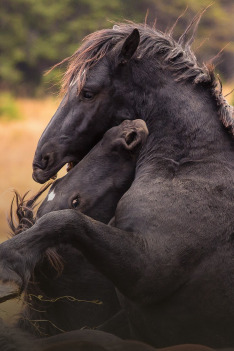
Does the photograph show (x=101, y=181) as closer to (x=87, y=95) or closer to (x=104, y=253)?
(x=87, y=95)

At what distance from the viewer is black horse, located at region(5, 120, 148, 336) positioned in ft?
15.1

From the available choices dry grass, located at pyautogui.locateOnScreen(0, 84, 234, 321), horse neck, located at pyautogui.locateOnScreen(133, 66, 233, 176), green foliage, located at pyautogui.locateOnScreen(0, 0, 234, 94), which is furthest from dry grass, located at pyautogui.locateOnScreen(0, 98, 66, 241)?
horse neck, located at pyautogui.locateOnScreen(133, 66, 233, 176)

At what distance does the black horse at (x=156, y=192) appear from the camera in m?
4.10

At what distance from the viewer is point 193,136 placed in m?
4.53

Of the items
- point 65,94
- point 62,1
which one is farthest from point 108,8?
point 65,94

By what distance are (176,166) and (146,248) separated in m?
0.59

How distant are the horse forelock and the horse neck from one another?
5cm

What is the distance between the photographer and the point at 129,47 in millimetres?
4594

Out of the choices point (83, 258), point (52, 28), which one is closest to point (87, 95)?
point (83, 258)

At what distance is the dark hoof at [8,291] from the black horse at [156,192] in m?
0.06

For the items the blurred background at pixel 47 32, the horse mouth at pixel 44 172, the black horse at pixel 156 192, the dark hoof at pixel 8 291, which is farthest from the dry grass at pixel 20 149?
the dark hoof at pixel 8 291

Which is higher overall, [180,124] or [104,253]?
[180,124]

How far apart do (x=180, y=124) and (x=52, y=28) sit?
72.4 feet

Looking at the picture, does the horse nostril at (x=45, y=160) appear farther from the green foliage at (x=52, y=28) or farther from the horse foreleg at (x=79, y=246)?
the green foliage at (x=52, y=28)
